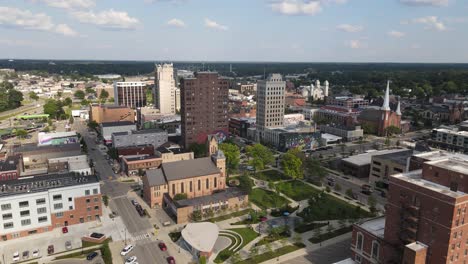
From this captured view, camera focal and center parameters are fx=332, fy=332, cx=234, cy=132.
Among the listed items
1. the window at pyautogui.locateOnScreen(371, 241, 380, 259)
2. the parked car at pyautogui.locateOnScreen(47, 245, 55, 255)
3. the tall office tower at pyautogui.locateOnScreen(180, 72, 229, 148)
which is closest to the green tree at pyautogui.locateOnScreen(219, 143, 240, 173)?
the tall office tower at pyautogui.locateOnScreen(180, 72, 229, 148)

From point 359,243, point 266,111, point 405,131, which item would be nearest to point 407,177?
point 359,243

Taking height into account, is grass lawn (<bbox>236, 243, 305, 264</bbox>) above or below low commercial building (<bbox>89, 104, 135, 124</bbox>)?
below

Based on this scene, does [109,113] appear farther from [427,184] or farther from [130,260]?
[427,184]

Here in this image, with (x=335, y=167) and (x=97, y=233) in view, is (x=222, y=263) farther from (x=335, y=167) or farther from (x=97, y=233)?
(x=335, y=167)

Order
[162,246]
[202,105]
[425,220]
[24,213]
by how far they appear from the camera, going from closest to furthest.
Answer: [425,220]
[162,246]
[24,213]
[202,105]

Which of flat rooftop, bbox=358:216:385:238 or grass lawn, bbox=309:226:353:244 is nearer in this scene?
flat rooftop, bbox=358:216:385:238

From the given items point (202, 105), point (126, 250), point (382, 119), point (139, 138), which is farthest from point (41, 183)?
point (382, 119)

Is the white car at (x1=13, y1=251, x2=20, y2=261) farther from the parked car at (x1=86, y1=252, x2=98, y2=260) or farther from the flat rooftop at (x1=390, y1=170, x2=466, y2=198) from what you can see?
the flat rooftop at (x1=390, y1=170, x2=466, y2=198)
